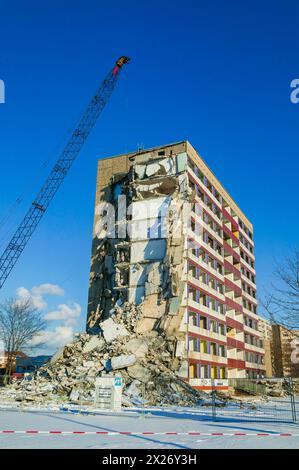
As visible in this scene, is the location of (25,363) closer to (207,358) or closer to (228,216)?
(207,358)

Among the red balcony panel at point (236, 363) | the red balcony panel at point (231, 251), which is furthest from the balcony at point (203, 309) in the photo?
the red balcony panel at point (231, 251)

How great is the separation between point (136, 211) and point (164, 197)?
3.49 metres

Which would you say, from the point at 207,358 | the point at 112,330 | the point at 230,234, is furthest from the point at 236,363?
the point at 112,330

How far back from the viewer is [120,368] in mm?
28266

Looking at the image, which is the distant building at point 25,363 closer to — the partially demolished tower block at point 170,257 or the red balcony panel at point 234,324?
the partially demolished tower block at point 170,257

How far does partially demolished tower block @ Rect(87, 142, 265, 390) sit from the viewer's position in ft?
124

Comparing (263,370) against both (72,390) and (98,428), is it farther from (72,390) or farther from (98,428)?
(98,428)

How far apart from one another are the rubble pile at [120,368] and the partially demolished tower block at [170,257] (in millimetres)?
1914

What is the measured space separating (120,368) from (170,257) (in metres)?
13.3

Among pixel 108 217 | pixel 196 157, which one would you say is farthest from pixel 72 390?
pixel 196 157

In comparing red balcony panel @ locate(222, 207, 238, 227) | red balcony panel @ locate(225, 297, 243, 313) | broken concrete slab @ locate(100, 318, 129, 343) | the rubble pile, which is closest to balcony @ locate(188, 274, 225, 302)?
red balcony panel @ locate(225, 297, 243, 313)

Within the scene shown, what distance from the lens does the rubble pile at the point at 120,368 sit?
25375 mm

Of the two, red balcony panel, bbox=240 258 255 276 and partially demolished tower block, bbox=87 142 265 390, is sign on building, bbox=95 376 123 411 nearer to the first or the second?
partially demolished tower block, bbox=87 142 265 390

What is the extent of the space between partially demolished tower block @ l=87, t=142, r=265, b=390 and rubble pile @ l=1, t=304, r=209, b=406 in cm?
191
